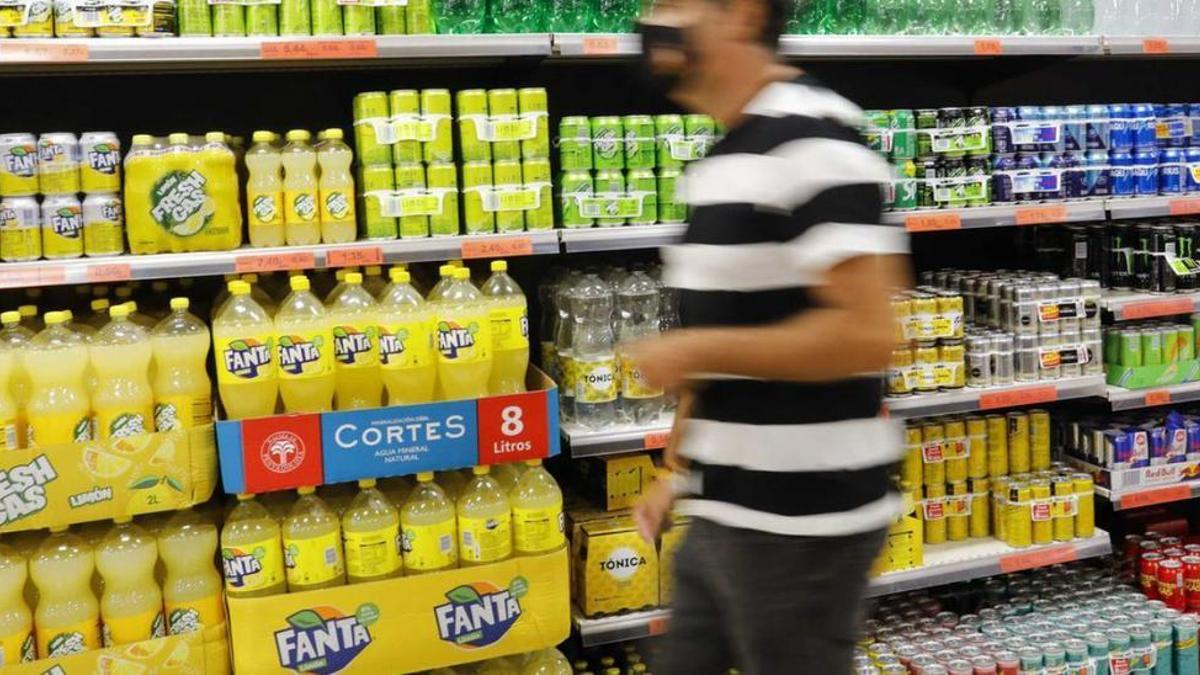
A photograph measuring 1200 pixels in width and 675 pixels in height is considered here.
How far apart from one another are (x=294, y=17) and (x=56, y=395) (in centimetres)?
104

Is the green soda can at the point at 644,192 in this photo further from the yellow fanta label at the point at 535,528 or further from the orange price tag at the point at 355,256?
→ the yellow fanta label at the point at 535,528

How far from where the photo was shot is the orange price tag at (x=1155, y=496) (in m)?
3.49

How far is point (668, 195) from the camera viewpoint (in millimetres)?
2961

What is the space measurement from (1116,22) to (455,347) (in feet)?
8.36

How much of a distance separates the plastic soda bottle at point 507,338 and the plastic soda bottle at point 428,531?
12.0 inches

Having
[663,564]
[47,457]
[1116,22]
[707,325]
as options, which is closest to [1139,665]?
[663,564]

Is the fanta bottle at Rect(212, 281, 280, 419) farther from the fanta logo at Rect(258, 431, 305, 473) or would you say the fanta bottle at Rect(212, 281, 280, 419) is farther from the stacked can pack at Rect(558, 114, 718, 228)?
the stacked can pack at Rect(558, 114, 718, 228)

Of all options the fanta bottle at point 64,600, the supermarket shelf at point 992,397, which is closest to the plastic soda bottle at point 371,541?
the fanta bottle at point 64,600

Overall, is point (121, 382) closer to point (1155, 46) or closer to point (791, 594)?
point (791, 594)

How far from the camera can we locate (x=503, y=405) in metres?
2.70

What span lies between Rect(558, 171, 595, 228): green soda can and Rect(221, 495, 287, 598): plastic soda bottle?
1.07 metres

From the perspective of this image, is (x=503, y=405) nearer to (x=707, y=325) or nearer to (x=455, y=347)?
(x=455, y=347)

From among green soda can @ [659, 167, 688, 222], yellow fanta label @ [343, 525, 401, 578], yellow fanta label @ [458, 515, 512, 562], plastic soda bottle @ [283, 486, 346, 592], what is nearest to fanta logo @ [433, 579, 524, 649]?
yellow fanta label @ [458, 515, 512, 562]

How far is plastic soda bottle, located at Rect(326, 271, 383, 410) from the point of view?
267 centimetres
